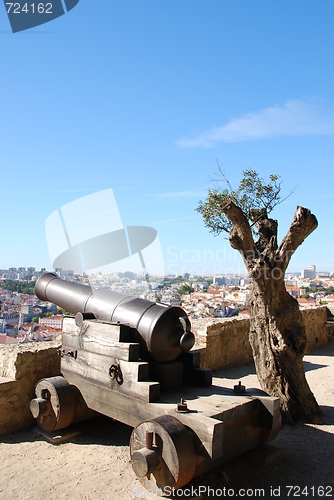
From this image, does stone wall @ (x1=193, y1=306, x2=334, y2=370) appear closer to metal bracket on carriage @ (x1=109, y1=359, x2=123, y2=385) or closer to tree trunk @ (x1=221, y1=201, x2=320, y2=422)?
tree trunk @ (x1=221, y1=201, x2=320, y2=422)

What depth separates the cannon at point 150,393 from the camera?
313cm

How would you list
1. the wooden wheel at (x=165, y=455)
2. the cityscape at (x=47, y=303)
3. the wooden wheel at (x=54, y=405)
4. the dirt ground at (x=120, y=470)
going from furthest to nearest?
the cityscape at (x=47, y=303) < the wooden wheel at (x=54, y=405) < the dirt ground at (x=120, y=470) < the wooden wheel at (x=165, y=455)

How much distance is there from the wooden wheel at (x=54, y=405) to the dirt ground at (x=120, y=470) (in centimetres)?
21

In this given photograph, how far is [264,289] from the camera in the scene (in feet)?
18.6

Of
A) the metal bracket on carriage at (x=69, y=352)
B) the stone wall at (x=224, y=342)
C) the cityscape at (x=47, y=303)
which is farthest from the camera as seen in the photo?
the stone wall at (x=224, y=342)

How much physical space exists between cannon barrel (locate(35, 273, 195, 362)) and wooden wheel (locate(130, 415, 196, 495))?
2.85 feet

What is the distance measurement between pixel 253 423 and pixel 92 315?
7.04 ft

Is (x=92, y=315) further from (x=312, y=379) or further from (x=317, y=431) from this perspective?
(x=312, y=379)

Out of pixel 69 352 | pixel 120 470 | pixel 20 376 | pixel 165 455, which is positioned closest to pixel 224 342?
pixel 69 352

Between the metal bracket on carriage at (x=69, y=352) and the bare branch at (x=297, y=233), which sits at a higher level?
the bare branch at (x=297, y=233)

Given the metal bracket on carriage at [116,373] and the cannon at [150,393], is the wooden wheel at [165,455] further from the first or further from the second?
the metal bracket on carriage at [116,373]

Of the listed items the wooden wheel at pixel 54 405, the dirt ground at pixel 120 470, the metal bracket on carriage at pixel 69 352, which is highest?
the metal bracket on carriage at pixel 69 352

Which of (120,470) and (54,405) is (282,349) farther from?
(54,405)

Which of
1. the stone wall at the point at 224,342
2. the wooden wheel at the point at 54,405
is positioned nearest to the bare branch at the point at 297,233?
the stone wall at the point at 224,342
